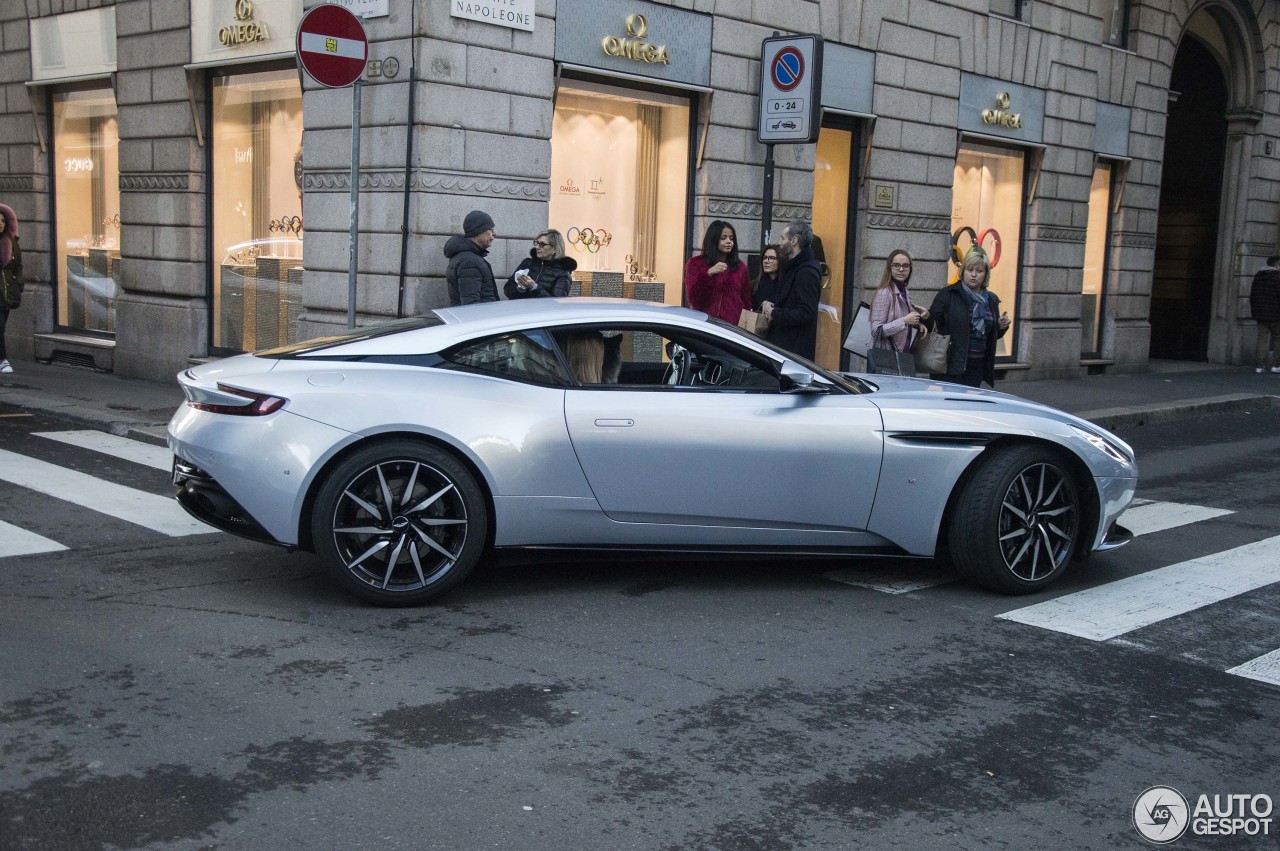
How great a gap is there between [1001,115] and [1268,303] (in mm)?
6649

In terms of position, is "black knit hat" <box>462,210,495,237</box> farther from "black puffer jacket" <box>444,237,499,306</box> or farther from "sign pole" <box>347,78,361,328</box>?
"sign pole" <box>347,78,361,328</box>

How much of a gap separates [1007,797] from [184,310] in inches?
477

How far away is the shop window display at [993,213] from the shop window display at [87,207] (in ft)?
34.6

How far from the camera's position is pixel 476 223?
10664mm

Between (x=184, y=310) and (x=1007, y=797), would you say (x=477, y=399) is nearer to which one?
(x=1007, y=797)

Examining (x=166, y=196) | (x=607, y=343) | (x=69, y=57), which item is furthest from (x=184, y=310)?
(x=607, y=343)

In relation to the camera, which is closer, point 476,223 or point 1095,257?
point 476,223

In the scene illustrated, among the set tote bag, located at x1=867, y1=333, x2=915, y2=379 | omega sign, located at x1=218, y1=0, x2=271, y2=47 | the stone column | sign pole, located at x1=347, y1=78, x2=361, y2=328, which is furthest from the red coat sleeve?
the stone column

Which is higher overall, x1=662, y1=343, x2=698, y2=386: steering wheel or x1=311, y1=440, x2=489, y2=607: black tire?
x1=662, y1=343, x2=698, y2=386: steering wheel

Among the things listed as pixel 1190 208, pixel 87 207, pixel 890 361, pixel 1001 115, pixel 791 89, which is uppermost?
pixel 1001 115

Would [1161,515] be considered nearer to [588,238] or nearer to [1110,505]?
[1110,505]

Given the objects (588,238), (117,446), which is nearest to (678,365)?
(117,446)

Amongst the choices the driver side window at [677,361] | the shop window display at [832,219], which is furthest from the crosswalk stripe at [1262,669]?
the shop window display at [832,219]

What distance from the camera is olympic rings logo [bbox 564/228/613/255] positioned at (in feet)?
43.0
